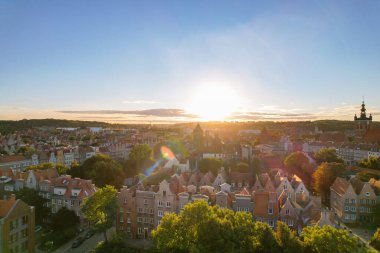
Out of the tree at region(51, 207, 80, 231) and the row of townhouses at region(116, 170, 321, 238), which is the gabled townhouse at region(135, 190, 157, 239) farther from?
the tree at region(51, 207, 80, 231)

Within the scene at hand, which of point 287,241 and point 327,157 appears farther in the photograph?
point 327,157

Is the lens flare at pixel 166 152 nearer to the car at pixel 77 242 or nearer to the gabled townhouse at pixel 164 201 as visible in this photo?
the gabled townhouse at pixel 164 201

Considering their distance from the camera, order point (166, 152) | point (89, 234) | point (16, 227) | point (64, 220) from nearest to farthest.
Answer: point (16, 227) < point (89, 234) < point (64, 220) < point (166, 152)

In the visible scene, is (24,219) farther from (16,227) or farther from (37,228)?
(37,228)

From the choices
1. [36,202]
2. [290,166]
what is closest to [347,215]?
[290,166]

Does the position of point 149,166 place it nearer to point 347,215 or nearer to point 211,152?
point 211,152

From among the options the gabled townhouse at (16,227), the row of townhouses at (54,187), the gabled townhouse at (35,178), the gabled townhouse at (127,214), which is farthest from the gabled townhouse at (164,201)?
the gabled townhouse at (35,178)

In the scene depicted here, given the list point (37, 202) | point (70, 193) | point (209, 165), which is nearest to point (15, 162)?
point (37, 202)
